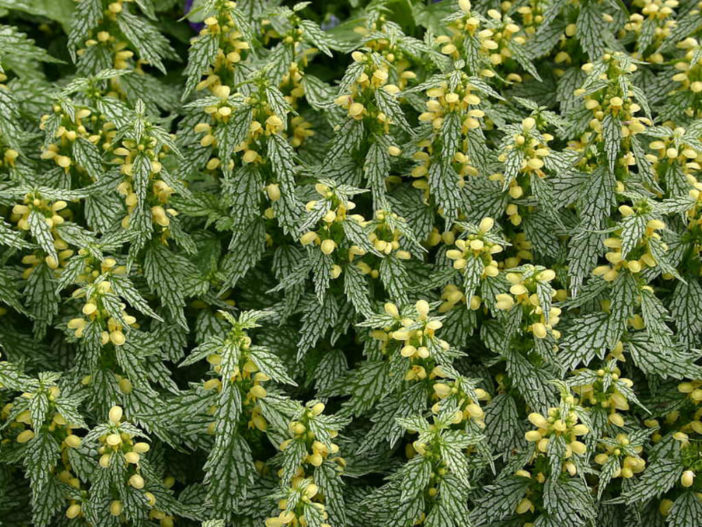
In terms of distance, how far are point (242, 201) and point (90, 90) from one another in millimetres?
604

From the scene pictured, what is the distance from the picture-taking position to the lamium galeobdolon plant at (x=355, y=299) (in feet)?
6.97

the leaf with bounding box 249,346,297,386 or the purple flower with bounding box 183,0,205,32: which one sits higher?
the leaf with bounding box 249,346,297,386

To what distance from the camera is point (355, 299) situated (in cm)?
229

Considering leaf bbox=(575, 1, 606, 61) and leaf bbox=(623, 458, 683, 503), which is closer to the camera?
leaf bbox=(623, 458, 683, 503)

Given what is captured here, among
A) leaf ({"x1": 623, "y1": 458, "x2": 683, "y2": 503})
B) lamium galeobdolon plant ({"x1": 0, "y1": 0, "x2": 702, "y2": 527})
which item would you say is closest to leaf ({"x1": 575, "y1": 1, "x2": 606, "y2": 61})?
lamium galeobdolon plant ({"x1": 0, "y1": 0, "x2": 702, "y2": 527})

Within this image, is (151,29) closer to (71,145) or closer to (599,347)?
(71,145)

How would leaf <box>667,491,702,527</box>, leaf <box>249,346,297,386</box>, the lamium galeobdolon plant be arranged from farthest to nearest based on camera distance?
leaf <box>667,491,702,527</box> < the lamium galeobdolon plant < leaf <box>249,346,297,386</box>

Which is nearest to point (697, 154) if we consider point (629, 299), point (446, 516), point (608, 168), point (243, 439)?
point (608, 168)

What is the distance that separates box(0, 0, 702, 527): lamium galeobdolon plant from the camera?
2.12 meters

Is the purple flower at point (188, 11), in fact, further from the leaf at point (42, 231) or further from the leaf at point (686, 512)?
the leaf at point (686, 512)

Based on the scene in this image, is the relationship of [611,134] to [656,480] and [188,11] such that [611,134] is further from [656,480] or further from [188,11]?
[188,11]

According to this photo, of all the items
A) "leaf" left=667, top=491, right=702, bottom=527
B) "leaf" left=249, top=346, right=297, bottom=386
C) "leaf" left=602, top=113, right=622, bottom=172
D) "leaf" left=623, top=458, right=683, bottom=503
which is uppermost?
"leaf" left=602, top=113, right=622, bottom=172

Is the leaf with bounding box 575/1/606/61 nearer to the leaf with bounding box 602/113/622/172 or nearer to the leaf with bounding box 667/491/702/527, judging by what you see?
the leaf with bounding box 602/113/622/172

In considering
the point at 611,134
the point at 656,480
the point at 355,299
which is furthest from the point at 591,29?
the point at 656,480
